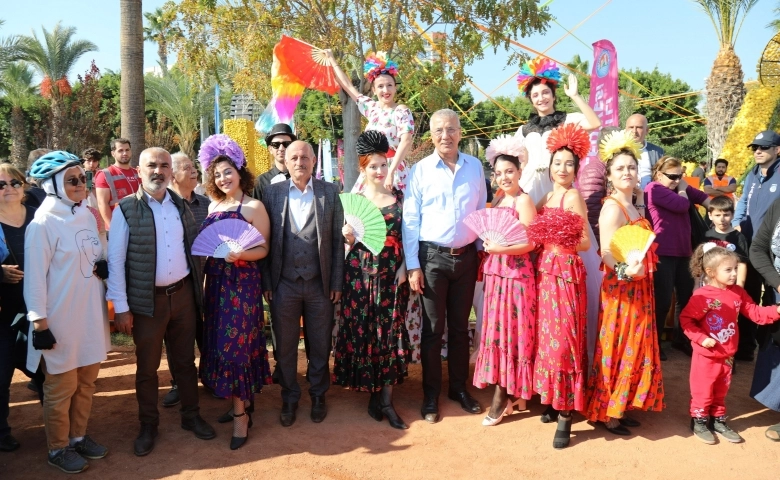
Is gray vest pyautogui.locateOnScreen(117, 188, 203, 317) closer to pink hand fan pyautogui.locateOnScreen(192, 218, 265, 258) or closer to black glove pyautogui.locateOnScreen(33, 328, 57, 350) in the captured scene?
pink hand fan pyautogui.locateOnScreen(192, 218, 265, 258)

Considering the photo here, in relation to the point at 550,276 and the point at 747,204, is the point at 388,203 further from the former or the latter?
the point at 747,204

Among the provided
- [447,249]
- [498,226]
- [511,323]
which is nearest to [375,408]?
[511,323]

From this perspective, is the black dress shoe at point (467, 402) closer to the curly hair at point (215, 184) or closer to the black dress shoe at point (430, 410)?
the black dress shoe at point (430, 410)

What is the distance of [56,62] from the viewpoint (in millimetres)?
21250

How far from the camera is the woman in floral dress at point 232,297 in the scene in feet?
12.7

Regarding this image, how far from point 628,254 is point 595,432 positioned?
4.42 ft

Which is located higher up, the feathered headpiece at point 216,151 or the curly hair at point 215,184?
the feathered headpiece at point 216,151

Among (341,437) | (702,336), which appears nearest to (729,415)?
(702,336)

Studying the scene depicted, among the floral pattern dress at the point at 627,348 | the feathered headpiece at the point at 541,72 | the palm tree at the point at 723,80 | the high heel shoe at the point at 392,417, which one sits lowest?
the high heel shoe at the point at 392,417

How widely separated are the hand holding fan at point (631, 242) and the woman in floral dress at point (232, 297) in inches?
96.6

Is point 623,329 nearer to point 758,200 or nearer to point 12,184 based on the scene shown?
point 758,200

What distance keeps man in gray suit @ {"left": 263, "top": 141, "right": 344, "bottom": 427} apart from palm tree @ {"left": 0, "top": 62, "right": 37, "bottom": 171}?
23.1 meters

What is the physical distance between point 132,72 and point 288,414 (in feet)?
16.5

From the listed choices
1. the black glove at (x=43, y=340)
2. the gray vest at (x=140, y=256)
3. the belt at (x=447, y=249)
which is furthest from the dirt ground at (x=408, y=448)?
the belt at (x=447, y=249)
